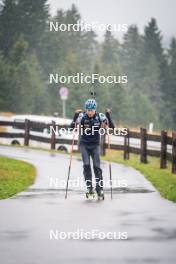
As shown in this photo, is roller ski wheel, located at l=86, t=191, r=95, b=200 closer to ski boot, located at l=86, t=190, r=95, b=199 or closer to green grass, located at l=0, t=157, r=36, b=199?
ski boot, located at l=86, t=190, r=95, b=199

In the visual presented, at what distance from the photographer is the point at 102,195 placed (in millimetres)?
12805

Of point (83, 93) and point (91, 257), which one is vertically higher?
point (83, 93)

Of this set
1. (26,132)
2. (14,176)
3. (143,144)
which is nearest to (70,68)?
(26,132)

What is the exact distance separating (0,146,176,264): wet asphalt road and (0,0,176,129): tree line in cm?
4763

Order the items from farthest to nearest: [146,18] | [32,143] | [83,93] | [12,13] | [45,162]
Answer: [146,18] → [12,13] → [83,93] → [32,143] → [45,162]

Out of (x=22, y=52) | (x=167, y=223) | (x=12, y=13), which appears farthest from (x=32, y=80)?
(x=167, y=223)

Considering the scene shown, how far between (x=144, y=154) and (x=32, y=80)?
47144 mm

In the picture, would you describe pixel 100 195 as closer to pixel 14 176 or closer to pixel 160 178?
pixel 14 176

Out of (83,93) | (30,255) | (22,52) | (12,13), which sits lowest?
(30,255)

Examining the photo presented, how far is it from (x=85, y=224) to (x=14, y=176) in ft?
23.7

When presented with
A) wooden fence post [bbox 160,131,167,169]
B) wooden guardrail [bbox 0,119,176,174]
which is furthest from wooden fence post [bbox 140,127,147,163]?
wooden fence post [bbox 160,131,167,169]

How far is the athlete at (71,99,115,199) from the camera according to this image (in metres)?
12.4

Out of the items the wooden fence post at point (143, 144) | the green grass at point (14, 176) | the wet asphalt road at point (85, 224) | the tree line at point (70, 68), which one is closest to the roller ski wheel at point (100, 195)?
the wet asphalt road at point (85, 224)

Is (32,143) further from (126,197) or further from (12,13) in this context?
(12,13)
